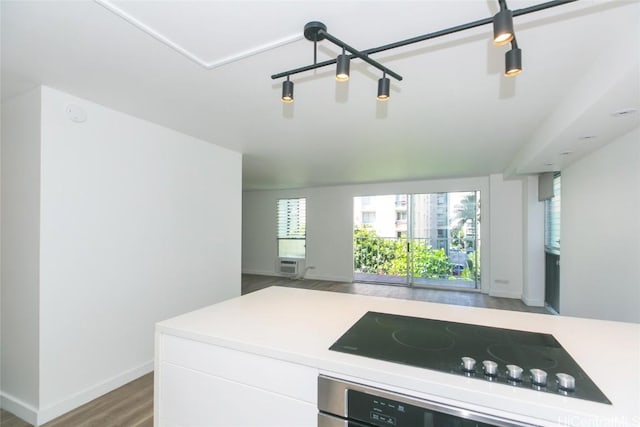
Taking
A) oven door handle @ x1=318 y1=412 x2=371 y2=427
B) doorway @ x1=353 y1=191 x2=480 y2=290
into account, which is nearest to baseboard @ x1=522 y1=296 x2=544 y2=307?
doorway @ x1=353 y1=191 x2=480 y2=290

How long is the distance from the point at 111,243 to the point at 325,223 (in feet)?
16.5

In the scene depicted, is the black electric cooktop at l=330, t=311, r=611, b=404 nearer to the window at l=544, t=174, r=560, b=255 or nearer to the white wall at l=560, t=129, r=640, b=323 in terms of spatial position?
the white wall at l=560, t=129, r=640, b=323

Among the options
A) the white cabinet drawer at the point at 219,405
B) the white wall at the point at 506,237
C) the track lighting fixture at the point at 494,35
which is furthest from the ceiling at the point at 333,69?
the white wall at the point at 506,237

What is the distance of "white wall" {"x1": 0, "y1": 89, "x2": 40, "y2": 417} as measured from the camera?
6.59ft

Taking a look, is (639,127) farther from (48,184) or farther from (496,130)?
(48,184)

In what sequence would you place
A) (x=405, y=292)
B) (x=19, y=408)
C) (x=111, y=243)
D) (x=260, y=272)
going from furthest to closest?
(x=260, y=272), (x=405, y=292), (x=111, y=243), (x=19, y=408)

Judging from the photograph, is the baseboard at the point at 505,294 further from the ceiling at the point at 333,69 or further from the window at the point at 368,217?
the ceiling at the point at 333,69

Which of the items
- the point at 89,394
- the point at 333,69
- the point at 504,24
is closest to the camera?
the point at 504,24

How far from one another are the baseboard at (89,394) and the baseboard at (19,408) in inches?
2.1

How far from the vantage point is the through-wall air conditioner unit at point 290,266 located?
23.5 feet

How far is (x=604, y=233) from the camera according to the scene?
2.72 meters

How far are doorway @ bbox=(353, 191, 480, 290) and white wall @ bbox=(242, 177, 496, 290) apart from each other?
203 mm

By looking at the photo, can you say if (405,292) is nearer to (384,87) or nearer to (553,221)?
(553,221)

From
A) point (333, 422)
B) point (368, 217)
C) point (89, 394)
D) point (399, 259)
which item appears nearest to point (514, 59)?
Answer: point (333, 422)
